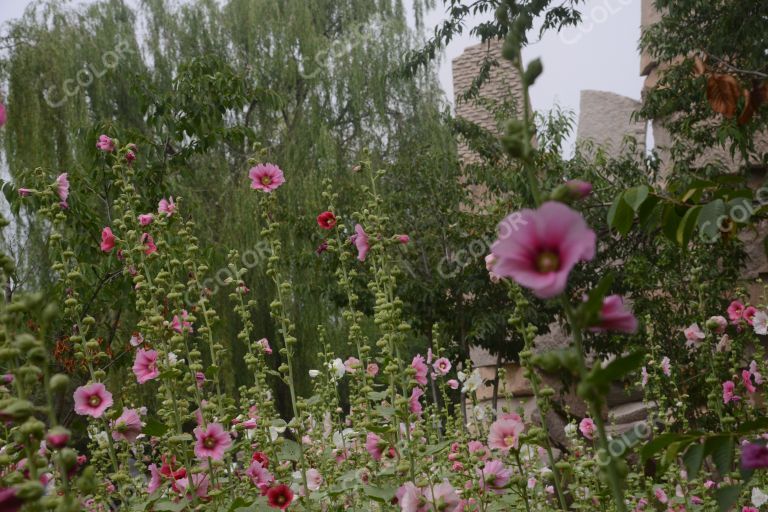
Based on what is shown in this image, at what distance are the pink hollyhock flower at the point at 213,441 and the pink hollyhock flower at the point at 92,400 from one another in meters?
0.24

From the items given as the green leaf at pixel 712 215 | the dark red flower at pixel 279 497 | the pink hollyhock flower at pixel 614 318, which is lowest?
the dark red flower at pixel 279 497

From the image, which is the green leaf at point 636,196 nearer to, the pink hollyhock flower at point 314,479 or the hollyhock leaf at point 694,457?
the hollyhock leaf at point 694,457

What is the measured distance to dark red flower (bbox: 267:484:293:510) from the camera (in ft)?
6.43

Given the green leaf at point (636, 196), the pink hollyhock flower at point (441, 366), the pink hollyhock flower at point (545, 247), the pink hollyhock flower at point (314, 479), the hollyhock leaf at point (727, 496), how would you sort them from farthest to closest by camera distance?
the pink hollyhock flower at point (441, 366)
the pink hollyhock flower at point (314, 479)
the green leaf at point (636, 196)
the hollyhock leaf at point (727, 496)
the pink hollyhock flower at point (545, 247)

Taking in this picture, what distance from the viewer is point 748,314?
354 cm

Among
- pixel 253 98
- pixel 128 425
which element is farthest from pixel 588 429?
pixel 253 98

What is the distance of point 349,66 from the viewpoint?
1039cm

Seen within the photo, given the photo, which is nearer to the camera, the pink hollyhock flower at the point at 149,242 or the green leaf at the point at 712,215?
the green leaf at the point at 712,215

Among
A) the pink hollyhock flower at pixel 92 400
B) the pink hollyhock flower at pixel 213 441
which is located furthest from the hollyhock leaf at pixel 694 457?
the pink hollyhock flower at pixel 92 400

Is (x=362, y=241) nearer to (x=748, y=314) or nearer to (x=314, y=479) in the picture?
(x=314, y=479)

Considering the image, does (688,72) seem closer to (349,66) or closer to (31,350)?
(349,66)

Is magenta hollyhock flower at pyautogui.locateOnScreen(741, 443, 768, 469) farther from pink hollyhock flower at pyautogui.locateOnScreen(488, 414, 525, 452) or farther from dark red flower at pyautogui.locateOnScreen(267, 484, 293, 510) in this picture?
dark red flower at pyautogui.locateOnScreen(267, 484, 293, 510)

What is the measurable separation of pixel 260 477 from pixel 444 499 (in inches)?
22.3

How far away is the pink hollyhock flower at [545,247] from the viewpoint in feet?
2.65
